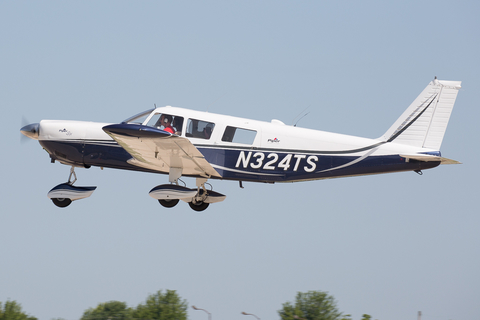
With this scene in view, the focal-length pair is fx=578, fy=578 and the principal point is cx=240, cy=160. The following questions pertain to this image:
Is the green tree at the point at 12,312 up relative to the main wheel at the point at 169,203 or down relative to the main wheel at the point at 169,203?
down

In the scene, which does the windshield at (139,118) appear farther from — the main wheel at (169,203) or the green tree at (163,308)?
the green tree at (163,308)

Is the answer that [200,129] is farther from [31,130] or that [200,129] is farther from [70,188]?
[31,130]

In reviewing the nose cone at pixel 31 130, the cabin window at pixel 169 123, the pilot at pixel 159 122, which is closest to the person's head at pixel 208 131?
the cabin window at pixel 169 123

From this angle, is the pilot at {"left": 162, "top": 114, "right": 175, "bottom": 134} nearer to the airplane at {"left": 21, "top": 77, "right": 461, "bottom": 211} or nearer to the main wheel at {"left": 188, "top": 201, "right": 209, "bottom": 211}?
the airplane at {"left": 21, "top": 77, "right": 461, "bottom": 211}

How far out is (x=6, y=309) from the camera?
26406mm

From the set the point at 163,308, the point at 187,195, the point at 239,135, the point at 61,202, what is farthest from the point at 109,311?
the point at 239,135

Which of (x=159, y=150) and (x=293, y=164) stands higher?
(x=293, y=164)

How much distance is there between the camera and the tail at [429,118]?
12.6m

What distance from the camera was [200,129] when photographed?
12.6m

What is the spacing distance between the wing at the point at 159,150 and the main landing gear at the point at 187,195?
18.9 inches

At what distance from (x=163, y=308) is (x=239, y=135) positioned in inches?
745

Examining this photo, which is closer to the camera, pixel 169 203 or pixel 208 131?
pixel 208 131

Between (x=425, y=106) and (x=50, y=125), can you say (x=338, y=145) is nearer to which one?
(x=425, y=106)

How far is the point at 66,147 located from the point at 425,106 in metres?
8.17
